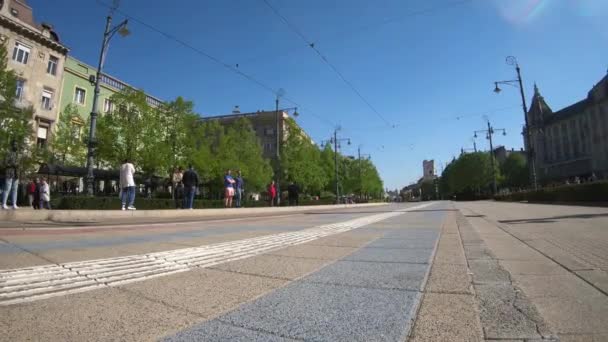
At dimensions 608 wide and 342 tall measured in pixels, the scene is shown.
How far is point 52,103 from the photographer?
3369cm

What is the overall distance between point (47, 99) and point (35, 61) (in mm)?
3660

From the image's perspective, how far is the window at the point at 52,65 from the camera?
109 feet

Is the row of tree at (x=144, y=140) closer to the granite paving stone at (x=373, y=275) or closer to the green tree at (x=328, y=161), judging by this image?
the green tree at (x=328, y=161)

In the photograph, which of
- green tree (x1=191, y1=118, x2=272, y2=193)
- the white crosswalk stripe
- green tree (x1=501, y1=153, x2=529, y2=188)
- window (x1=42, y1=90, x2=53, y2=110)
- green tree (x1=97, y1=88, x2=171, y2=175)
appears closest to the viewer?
the white crosswalk stripe

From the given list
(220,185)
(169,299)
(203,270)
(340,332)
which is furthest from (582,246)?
(220,185)

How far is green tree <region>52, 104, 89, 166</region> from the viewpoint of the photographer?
3086cm

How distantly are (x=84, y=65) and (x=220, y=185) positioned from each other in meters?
20.4

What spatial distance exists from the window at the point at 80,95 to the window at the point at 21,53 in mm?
5833

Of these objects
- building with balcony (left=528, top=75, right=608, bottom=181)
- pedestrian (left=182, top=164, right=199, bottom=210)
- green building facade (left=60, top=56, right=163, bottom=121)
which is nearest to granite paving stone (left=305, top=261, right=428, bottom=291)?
pedestrian (left=182, top=164, right=199, bottom=210)

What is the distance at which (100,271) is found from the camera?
3.19 metres

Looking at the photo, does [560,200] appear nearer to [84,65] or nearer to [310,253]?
[310,253]

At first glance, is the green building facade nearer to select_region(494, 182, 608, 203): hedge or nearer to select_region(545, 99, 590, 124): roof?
select_region(494, 182, 608, 203): hedge

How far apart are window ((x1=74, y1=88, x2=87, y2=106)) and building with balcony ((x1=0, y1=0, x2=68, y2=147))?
2.35 metres

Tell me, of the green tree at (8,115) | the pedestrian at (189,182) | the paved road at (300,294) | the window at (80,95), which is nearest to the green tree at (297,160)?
the window at (80,95)
